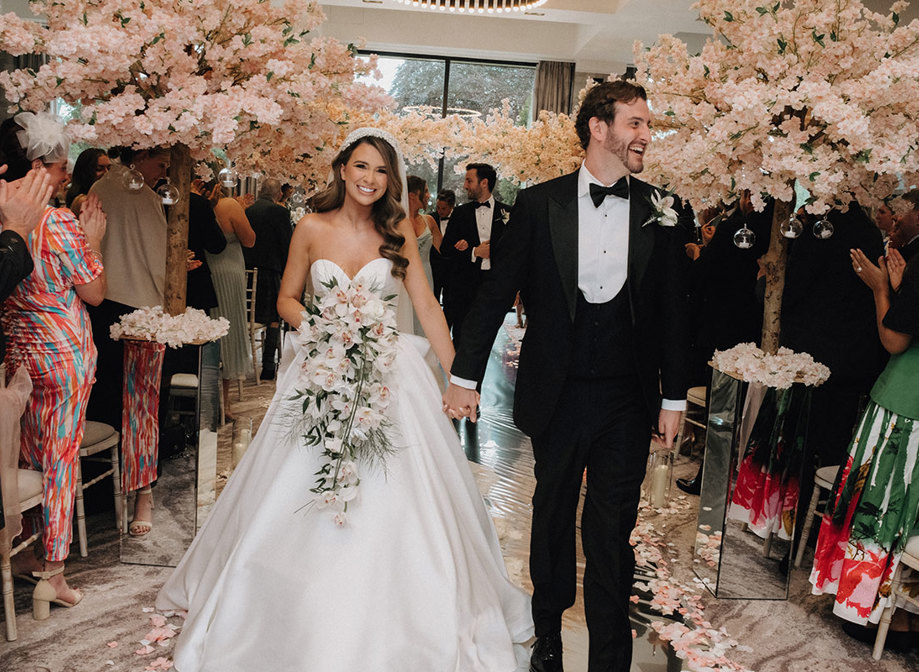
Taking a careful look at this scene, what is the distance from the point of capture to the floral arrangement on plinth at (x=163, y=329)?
12.3ft

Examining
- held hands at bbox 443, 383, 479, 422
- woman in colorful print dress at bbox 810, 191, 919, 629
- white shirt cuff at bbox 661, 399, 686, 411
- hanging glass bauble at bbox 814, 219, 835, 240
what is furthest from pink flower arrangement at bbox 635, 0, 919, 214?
held hands at bbox 443, 383, 479, 422

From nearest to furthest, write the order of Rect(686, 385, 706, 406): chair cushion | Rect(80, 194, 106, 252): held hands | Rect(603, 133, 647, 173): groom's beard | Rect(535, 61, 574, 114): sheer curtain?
Rect(603, 133, 647, 173): groom's beard < Rect(80, 194, 106, 252): held hands < Rect(686, 385, 706, 406): chair cushion < Rect(535, 61, 574, 114): sheer curtain

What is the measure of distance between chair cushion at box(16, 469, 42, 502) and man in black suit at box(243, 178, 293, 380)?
183 inches

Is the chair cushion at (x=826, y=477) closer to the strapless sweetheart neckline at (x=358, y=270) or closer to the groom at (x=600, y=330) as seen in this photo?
the groom at (x=600, y=330)

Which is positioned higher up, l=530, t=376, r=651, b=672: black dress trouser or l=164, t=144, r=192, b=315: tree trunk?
l=164, t=144, r=192, b=315: tree trunk

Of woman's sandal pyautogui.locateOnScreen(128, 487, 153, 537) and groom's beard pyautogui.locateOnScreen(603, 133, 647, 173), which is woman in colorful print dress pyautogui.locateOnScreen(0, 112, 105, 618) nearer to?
woman's sandal pyautogui.locateOnScreen(128, 487, 153, 537)

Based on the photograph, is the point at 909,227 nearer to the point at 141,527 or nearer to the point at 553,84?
the point at 141,527

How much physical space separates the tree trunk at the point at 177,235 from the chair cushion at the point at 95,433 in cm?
61

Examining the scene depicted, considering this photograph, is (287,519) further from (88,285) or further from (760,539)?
(760,539)

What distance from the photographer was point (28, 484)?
3.20 metres

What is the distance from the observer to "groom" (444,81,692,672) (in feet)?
9.55

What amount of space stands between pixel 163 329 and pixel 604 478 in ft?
6.56

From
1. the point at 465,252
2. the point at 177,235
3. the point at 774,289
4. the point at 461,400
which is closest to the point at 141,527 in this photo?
the point at 177,235

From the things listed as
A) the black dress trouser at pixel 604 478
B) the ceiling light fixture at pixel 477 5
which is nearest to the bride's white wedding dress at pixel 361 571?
the black dress trouser at pixel 604 478
